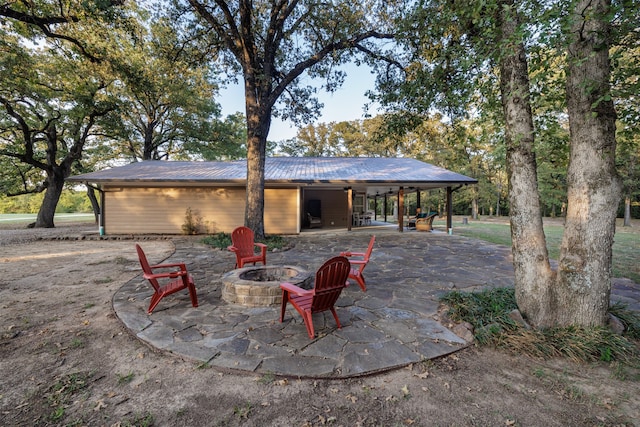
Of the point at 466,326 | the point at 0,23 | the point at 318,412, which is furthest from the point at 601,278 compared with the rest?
the point at 0,23

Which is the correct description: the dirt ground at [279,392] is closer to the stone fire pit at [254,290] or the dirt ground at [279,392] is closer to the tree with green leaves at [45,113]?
the stone fire pit at [254,290]

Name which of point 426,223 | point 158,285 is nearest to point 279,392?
point 158,285

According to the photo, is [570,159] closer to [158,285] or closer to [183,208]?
[158,285]

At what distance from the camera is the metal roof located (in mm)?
10664

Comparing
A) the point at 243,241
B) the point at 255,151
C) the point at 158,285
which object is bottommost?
the point at 158,285

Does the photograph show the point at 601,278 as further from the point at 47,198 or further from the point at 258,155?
the point at 47,198

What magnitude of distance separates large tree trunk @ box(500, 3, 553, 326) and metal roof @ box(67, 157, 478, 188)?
7.75 m

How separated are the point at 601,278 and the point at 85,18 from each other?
10924 mm

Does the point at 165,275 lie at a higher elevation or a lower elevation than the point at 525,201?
lower

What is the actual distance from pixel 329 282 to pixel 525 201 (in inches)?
93.9

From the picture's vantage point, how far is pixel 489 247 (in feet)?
26.7

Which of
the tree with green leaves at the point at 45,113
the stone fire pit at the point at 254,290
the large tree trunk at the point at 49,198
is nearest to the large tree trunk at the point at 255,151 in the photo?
the stone fire pit at the point at 254,290

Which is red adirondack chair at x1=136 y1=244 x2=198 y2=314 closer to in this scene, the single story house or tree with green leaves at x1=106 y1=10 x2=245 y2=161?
the single story house

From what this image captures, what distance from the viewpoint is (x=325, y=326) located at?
9.69ft
